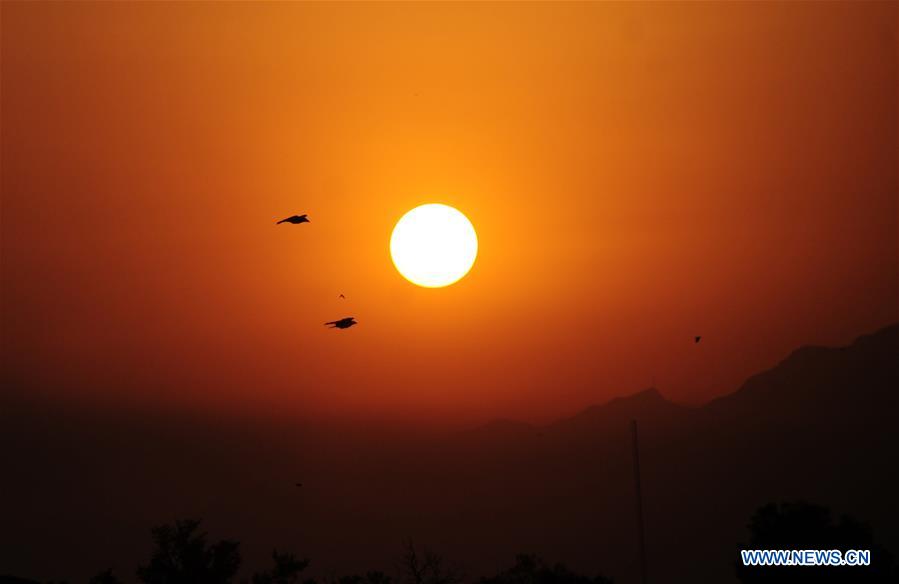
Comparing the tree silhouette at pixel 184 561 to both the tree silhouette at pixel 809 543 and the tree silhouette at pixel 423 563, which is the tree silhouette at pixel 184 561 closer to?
the tree silhouette at pixel 423 563

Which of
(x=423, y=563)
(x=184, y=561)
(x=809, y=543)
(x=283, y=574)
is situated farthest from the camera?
(x=423, y=563)

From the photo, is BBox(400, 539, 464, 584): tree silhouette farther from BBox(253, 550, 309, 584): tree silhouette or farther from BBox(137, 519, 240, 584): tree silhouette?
BBox(137, 519, 240, 584): tree silhouette

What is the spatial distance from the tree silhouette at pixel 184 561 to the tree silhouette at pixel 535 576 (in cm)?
1177

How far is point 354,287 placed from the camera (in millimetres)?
38531

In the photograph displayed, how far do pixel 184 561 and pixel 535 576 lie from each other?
1663cm

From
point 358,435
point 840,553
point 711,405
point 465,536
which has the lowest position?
point 840,553

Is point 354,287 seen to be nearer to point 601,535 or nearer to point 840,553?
point 840,553

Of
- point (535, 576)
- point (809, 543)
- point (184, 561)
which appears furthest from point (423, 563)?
point (809, 543)

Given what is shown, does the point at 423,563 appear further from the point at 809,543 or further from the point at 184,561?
the point at 809,543

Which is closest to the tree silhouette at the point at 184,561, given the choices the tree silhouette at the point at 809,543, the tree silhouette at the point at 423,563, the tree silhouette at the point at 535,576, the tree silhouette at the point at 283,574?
the tree silhouette at the point at 283,574

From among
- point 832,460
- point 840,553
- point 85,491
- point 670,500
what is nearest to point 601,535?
point 670,500

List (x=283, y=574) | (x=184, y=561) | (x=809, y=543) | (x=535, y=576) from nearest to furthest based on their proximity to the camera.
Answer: (x=809, y=543) < (x=184, y=561) < (x=283, y=574) < (x=535, y=576)

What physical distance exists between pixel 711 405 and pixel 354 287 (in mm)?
30473

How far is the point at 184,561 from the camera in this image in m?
39.4
